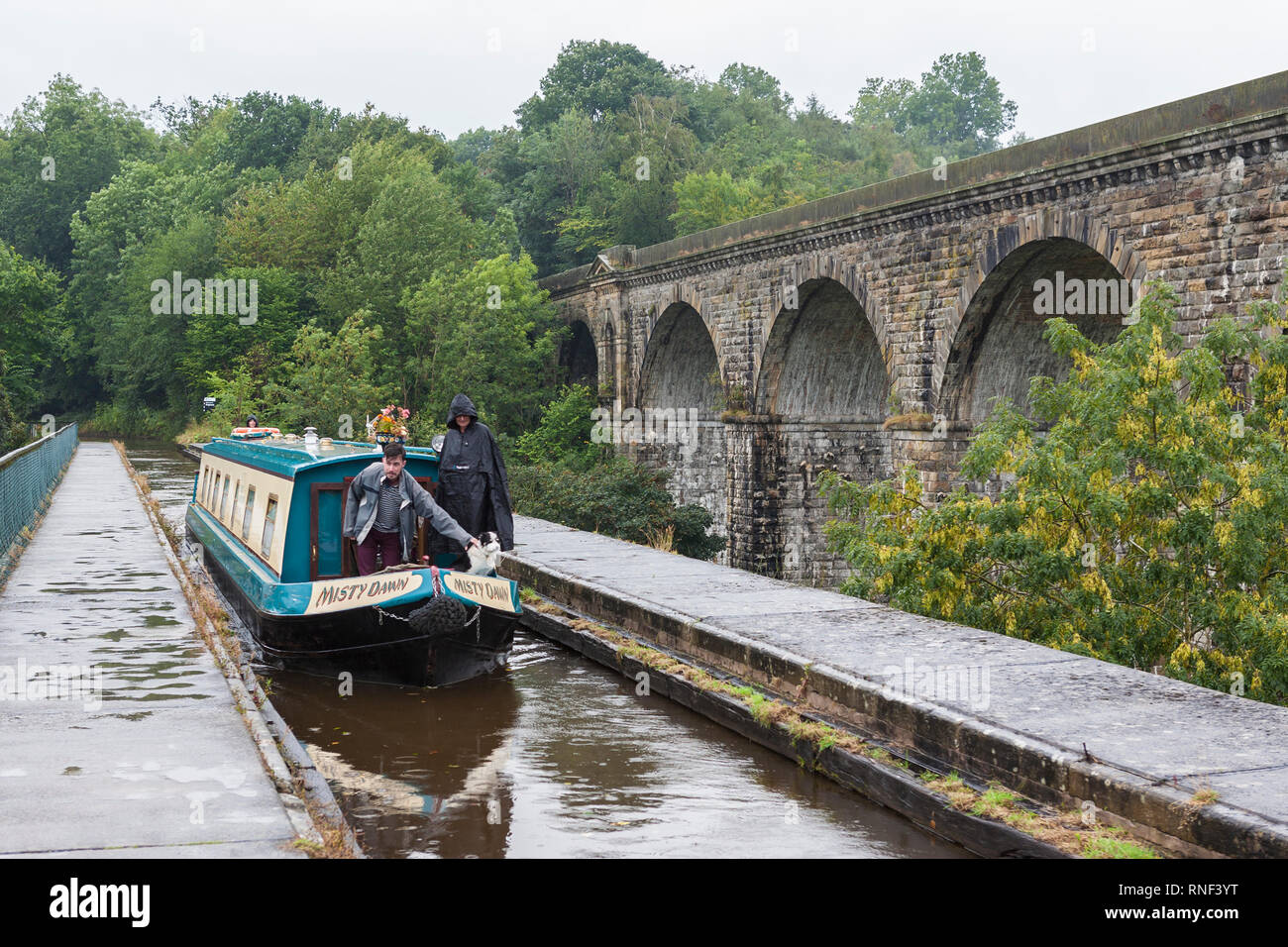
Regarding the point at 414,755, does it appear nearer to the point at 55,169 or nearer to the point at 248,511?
the point at 248,511

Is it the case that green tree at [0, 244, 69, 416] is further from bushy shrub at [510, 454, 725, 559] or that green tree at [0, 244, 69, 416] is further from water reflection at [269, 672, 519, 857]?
water reflection at [269, 672, 519, 857]

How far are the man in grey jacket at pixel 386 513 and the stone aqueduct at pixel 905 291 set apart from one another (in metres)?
8.43

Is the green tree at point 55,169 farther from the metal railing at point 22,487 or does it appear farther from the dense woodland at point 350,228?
the metal railing at point 22,487

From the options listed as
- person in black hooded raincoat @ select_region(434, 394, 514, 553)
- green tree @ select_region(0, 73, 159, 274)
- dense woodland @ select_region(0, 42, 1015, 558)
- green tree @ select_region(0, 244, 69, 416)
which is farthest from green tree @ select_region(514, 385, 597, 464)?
green tree @ select_region(0, 73, 159, 274)

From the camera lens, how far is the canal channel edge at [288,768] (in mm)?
4910

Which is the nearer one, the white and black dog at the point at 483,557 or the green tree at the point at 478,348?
the white and black dog at the point at 483,557

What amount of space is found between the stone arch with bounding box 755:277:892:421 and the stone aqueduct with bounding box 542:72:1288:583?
0.13ft

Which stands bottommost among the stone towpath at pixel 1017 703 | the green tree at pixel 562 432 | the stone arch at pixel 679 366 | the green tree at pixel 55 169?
the stone towpath at pixel 1017 703

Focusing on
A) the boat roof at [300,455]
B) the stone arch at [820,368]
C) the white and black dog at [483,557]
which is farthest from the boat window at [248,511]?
the stone arch at [820,368]

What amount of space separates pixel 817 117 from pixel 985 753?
77630 millimetres

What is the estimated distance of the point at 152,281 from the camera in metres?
46.7

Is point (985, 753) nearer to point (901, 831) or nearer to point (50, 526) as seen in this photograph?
point (901, 831)

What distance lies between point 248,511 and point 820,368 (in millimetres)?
15113

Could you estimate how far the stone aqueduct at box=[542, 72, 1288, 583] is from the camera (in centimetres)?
1281
